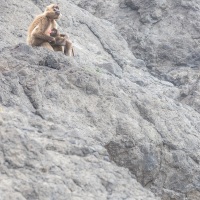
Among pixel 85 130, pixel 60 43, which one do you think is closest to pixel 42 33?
pixel 60 43

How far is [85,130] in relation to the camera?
10273mm

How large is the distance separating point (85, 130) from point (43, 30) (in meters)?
4.29

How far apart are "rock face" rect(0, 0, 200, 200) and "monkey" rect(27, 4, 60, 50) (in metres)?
0.97

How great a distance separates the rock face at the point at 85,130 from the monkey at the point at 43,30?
968 millimetres

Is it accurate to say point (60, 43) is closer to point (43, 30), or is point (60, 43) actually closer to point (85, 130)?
point (43, 30)

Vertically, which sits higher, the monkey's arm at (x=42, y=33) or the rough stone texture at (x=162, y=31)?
the monkey's arm at (x=42, y=33)

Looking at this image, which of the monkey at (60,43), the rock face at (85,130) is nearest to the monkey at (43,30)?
the monkey at (60,43)

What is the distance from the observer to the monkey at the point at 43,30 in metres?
13.6

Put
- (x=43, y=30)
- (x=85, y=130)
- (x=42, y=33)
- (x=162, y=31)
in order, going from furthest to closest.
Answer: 1. (x=162, y=31)
2. (x=43, y=30)
3. (x=42, y=33)
4. (x=85, y=130)

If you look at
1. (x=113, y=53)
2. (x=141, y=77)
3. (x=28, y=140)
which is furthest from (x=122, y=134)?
(x=113, y=53)

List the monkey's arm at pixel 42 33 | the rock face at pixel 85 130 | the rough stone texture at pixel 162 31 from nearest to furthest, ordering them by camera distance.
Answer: the rock face at pixel 85 130 < the monkey's arm at pixel 42 33 < the rough stone texture at pixel 162 31

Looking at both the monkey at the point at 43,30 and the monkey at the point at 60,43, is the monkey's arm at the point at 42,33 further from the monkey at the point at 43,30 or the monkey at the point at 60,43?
the monkey at the point at 60,43

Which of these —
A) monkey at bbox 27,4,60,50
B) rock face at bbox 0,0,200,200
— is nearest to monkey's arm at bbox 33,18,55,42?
monkey at bbox 27,4,60,50

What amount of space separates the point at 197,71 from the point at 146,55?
2019 millimetres
